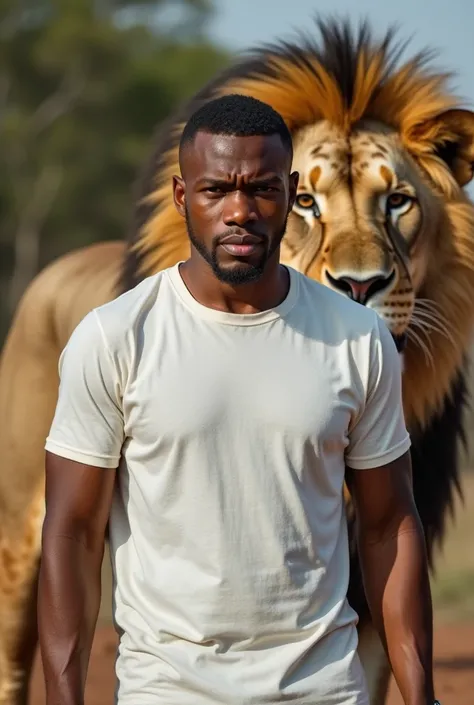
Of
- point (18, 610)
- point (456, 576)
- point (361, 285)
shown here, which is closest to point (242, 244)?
point (361, 285)

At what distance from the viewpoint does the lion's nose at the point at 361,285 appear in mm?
3969

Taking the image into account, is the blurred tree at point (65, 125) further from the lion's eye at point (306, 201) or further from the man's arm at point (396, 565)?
the man's arm at point (396, 565)

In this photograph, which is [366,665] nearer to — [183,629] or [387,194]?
[387,194]

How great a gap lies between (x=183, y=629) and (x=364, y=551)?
38 cm

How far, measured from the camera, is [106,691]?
618 cm

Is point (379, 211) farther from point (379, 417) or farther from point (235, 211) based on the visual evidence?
point (235, 211)

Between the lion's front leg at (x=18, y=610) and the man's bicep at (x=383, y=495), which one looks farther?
the lion's front leg at (x=18, y=610)

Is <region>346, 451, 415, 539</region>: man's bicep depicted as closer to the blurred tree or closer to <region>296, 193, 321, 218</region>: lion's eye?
<region>296, 193, 321, 218</region>: lion's eye

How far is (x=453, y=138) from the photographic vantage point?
445cm

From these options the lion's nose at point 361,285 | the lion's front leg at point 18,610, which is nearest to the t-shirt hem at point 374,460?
the lion's nose at point 361,285

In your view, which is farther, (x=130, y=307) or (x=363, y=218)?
(x=363, y=218)

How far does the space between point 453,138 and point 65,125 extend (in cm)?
2355

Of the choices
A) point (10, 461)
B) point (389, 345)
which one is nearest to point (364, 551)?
point (389, 345)

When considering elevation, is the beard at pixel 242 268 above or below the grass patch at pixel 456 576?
above
